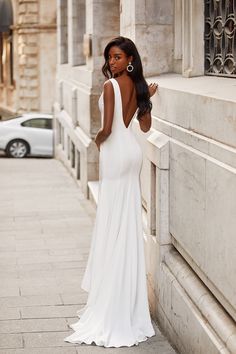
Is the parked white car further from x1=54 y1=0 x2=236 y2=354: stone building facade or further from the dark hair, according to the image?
the dark hair

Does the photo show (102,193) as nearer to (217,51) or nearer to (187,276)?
(187,276)

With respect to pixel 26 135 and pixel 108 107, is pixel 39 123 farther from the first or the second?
pixel 108 107

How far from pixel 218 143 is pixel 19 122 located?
19.8 metres

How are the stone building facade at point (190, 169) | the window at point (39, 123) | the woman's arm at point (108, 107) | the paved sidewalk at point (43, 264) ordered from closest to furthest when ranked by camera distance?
1. the stone building facade at point (190, 169)
2. the woman's arm at point (108, 107)
3. the paved sidewalk at point (43, 264)
4. the window at point (39, 123)

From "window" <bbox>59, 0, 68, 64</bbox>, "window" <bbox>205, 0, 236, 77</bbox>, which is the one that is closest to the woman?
"window" <bbox>205, 0, 236, 77</bbox>

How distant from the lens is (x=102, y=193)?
655 centimetres

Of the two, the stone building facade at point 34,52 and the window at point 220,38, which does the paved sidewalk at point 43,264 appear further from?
the stone building facade at point 34,52

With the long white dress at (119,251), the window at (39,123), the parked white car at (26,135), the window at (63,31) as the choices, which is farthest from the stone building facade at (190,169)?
the window at (39,123)

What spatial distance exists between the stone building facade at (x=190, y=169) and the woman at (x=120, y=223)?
0.24m

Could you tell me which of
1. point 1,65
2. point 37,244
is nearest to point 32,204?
point 37,244

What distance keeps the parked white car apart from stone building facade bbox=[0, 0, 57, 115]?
9677 millimetres

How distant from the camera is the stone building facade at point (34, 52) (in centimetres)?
3331

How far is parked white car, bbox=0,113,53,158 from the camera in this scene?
947 inches

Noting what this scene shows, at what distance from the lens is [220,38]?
691cm
